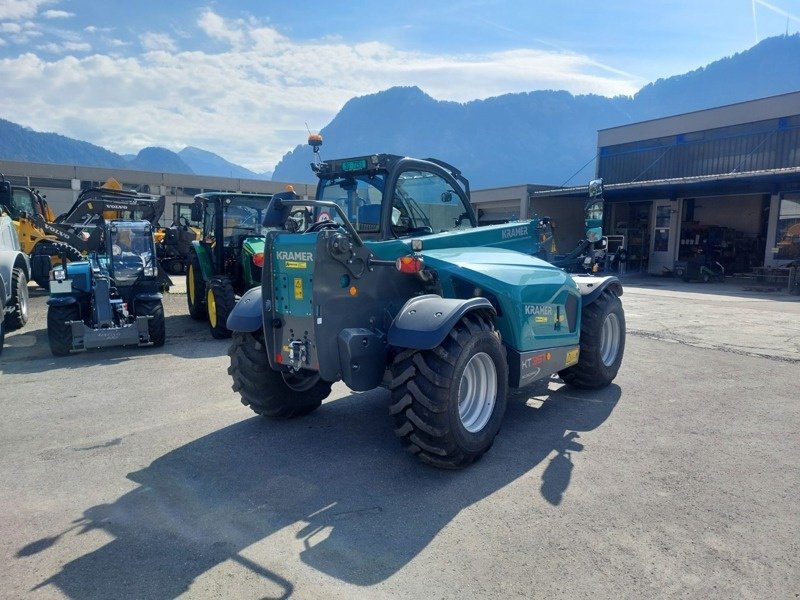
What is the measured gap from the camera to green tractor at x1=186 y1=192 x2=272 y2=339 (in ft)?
32.2

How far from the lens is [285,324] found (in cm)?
446

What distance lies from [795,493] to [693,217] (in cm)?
2576

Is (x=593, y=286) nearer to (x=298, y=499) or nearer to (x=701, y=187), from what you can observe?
(x=298, y=499)

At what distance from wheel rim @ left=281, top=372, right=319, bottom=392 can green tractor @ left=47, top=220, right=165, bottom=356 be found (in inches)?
170

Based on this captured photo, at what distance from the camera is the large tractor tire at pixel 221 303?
9172 mm

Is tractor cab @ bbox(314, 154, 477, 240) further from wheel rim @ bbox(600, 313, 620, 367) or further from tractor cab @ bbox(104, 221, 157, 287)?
tractor cab @ bbox(104, 221, 157, 287)

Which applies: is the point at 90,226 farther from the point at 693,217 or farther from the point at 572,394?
the point at 693,217

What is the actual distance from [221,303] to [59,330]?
227cm

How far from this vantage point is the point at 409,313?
4.13 m

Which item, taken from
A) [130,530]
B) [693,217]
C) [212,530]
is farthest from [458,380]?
[693,217]

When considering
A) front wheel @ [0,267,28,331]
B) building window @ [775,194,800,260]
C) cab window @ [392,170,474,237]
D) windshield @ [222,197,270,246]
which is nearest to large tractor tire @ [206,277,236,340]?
windshield @ [222,197,270,246]

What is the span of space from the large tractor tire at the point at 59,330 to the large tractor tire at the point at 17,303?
97.3 inches

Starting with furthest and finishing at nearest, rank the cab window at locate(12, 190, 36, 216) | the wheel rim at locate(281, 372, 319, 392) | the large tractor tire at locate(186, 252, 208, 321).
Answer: the cab window at locate(12, 190, 36, 216), the large tractor tire at locate(186, 252, 208, 321), the wheel rim at locate(281, 372, 319, 392)

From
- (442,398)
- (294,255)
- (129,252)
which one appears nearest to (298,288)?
(294,255)
